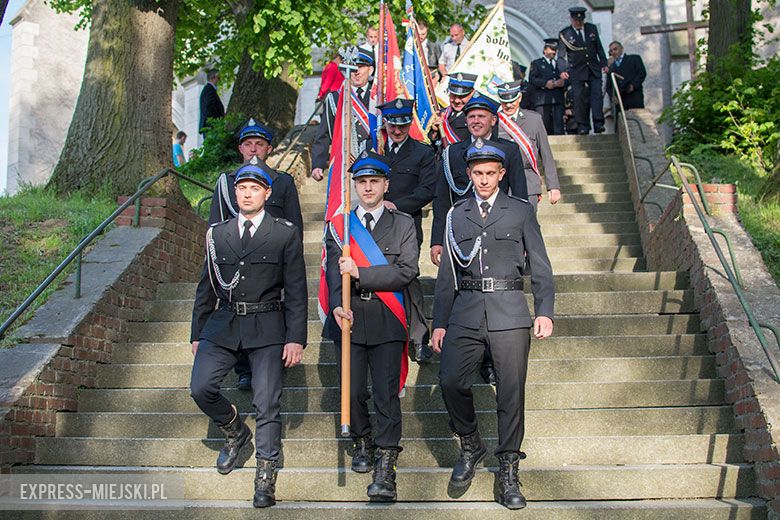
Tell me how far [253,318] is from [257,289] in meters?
0.20

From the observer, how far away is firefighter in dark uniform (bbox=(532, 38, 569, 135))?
16453mm

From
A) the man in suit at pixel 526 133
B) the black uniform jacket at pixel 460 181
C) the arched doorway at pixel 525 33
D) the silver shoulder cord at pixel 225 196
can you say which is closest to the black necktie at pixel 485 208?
the black uniform jacket at pixel 460 181

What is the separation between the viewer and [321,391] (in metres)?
7.85

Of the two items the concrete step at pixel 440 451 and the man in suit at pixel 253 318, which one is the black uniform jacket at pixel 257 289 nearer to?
the man in suit at pixel 253 318

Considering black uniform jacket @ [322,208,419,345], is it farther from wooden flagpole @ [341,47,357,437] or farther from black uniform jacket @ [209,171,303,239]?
black uniform jacket @ [209,171,303,239]

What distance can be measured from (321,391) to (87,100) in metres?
6.11

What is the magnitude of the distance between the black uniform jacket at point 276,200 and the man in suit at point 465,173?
3.47 ft

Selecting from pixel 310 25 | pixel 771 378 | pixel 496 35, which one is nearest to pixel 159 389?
pixel 771 378

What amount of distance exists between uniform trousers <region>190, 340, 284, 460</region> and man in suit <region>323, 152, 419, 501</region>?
0.47 metres

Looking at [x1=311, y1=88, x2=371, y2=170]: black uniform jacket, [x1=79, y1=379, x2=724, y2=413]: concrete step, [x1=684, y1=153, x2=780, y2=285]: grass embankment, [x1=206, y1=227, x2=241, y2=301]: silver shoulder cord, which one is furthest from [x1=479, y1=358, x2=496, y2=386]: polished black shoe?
[x1=311, y1=88, x2=371, y2=170]: black uniform jacket

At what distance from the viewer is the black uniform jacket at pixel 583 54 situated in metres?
16.2

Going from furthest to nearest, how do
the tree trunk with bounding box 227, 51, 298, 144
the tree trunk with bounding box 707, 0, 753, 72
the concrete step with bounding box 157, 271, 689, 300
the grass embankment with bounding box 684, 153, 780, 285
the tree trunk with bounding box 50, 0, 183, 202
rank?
the tree trunk with bounding box 227, 51, 298, 144 < the tree trunk with bounding box 707, 0, 753, 72 < the tree trunk with bounding box 50, 0, 183, 202 < the grass embankment with bounding box 684, 153, 780, 285 < the concrete step with bounding box 157, 271, 689, 300

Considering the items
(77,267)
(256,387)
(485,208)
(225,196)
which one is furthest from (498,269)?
(77,267)

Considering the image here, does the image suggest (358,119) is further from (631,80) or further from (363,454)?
(631,80)
